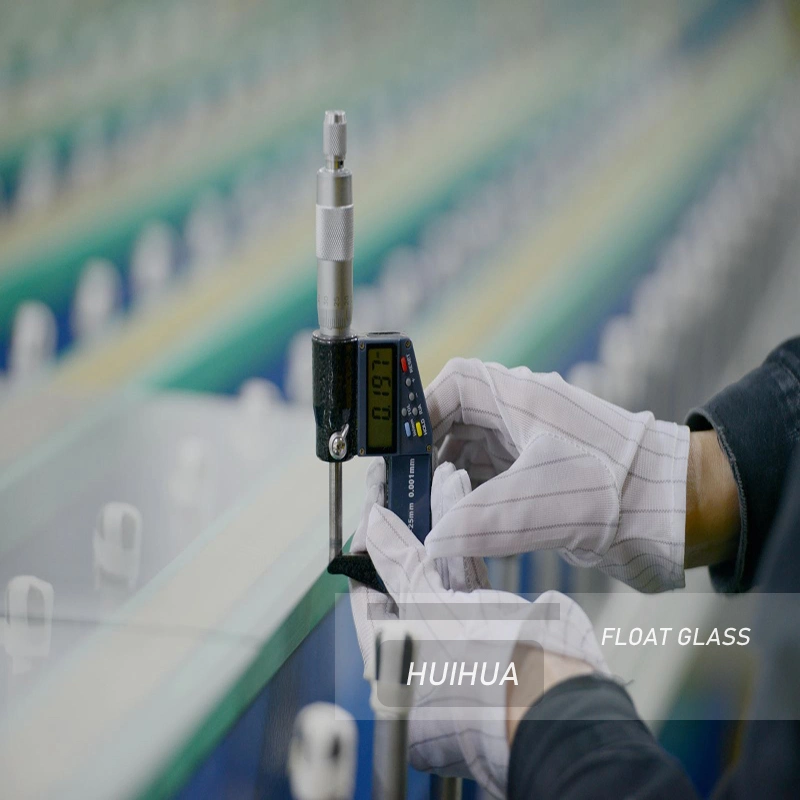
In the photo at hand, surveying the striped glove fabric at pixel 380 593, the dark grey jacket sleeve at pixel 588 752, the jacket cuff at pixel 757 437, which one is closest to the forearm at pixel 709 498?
the jacket cuff at pixel 757 437

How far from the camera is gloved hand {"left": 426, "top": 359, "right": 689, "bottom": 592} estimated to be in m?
1.08

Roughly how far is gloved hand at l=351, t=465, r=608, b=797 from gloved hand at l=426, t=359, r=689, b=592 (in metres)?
0.05

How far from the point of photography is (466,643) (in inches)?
38.2

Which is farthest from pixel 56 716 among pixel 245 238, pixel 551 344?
pixel 245 238

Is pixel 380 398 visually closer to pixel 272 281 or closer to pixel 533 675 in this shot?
pixel 533 675

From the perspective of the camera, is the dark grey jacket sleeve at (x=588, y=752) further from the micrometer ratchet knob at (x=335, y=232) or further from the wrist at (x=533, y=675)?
the micrometer ratchet knob at (x=335, y=232)

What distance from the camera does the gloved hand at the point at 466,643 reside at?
3.07 ft

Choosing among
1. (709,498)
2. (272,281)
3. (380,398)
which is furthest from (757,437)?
(272,281)

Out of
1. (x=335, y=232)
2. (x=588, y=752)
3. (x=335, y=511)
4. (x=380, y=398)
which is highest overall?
(x=335, y=232)

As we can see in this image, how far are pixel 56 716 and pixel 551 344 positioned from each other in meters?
1.75

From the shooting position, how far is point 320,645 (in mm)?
1199

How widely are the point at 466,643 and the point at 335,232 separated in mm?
406

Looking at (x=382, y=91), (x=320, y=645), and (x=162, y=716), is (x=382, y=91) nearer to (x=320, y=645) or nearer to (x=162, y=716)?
(x=320, y=645)

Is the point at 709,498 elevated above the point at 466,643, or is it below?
above
